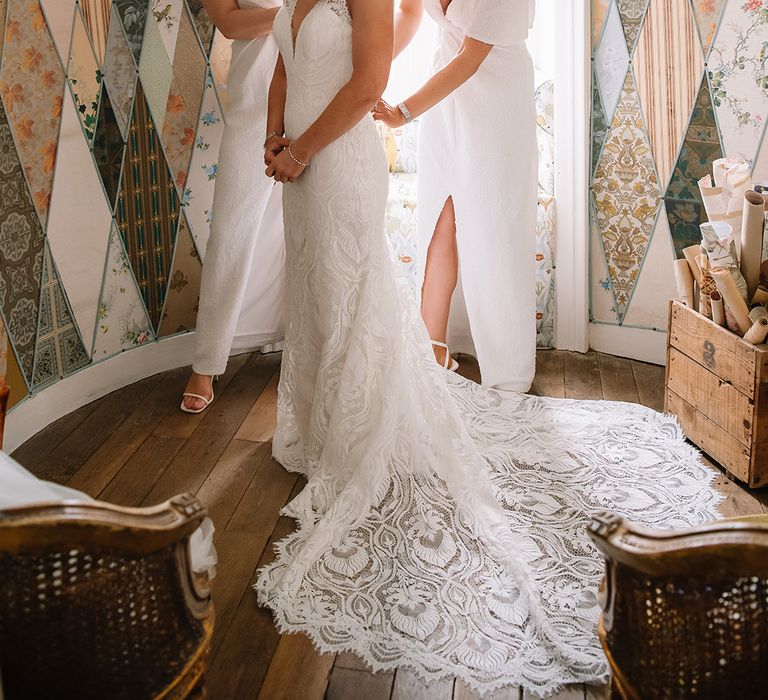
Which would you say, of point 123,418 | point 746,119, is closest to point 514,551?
point 123,418

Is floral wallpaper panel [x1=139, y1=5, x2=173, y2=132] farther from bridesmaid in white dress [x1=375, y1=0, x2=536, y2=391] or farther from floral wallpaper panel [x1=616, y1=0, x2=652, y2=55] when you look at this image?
floral wallpaper panel [x1=616, y1=0, x2=652, y2=55]

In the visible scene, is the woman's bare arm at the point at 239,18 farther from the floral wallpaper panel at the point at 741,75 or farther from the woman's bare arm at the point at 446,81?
the floral wallpaper panel at the point at 741,75

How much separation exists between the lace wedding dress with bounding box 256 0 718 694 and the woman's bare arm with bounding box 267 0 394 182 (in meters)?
0.05

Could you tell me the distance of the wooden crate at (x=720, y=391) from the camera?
7.90ft

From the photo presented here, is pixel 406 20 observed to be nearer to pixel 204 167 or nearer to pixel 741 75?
pixel 204 167

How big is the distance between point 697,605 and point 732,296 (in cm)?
151

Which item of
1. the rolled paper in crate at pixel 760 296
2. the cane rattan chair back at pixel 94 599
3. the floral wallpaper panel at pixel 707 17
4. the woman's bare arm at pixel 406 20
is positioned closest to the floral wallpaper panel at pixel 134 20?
the woman's bare arm at pixel 406 20

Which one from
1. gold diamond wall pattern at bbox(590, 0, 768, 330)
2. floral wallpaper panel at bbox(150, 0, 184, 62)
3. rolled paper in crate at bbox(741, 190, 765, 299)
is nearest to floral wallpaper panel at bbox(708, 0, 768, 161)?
gold diamond wall pattern at bbox(590, 0, 768, 330)

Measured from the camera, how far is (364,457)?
247 cm

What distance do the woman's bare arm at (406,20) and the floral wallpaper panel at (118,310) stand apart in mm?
1156

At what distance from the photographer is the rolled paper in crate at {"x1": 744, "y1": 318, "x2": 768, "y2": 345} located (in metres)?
2.38

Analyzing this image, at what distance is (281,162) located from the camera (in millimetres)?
2424

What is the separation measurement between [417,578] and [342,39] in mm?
1300

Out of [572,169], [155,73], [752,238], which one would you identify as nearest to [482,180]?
[572,169]
